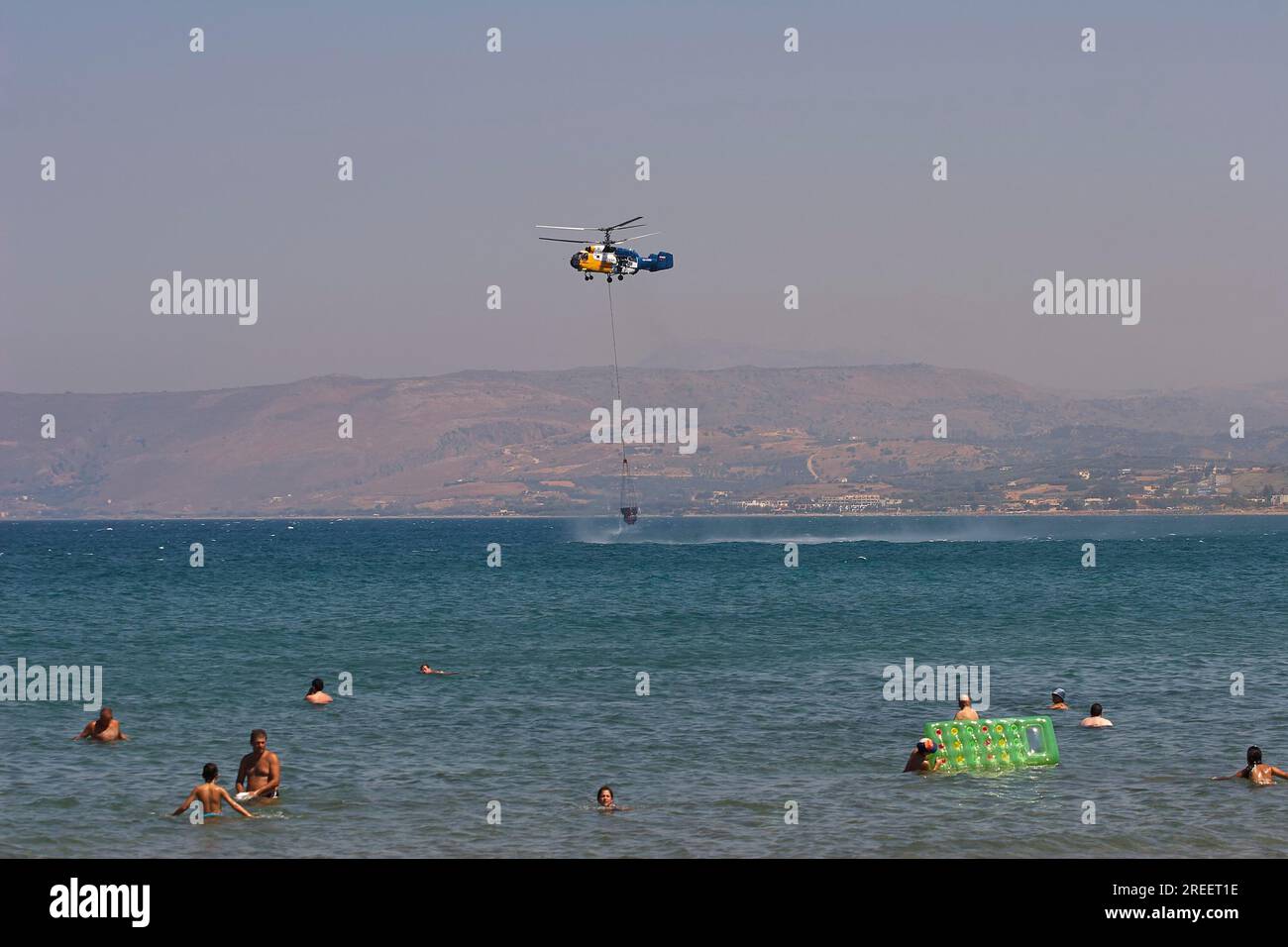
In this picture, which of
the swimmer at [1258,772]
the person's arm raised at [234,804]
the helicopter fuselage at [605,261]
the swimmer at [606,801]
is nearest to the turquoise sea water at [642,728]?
the swimmer at [606,801]

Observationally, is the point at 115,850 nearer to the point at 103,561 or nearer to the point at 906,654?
the point at 906,654

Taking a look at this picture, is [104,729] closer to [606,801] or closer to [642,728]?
[642,728]

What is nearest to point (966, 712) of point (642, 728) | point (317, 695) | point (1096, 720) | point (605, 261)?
point (1096, 720)

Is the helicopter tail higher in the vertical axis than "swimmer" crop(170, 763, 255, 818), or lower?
higher

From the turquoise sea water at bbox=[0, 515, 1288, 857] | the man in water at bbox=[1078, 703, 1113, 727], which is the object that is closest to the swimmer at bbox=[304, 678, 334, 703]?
the turquoise sea water at bbox=[0, 515, 1288, 857]

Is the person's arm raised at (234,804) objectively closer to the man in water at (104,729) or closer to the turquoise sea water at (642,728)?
the turquoise sea water at (642,728)

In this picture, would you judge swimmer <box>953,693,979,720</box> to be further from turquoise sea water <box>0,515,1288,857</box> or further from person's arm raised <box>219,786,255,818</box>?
person's arm raised <box>219,786,255,818</box>
